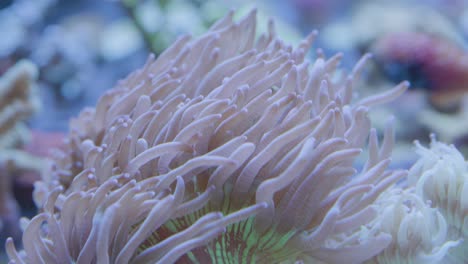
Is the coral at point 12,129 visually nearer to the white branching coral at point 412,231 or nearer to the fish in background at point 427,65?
the white branching coral at point 412,231

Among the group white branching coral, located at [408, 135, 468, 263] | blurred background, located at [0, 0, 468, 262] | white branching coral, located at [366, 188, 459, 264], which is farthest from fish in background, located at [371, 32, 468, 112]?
white branching coral, located at [366, 188, 459, 264]

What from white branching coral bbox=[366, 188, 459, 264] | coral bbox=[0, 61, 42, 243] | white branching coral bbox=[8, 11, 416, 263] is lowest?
white branching coral bbox=[366, 188, 459, 264]

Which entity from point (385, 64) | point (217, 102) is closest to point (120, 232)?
point (217, 102)

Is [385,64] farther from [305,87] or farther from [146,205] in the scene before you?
[146,205]

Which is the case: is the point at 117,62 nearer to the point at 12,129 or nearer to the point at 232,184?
the point at 12,129

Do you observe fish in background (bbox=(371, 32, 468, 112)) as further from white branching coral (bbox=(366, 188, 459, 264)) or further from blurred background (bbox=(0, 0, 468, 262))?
white branching coral (bbox=(366, 188, 459, 264))
